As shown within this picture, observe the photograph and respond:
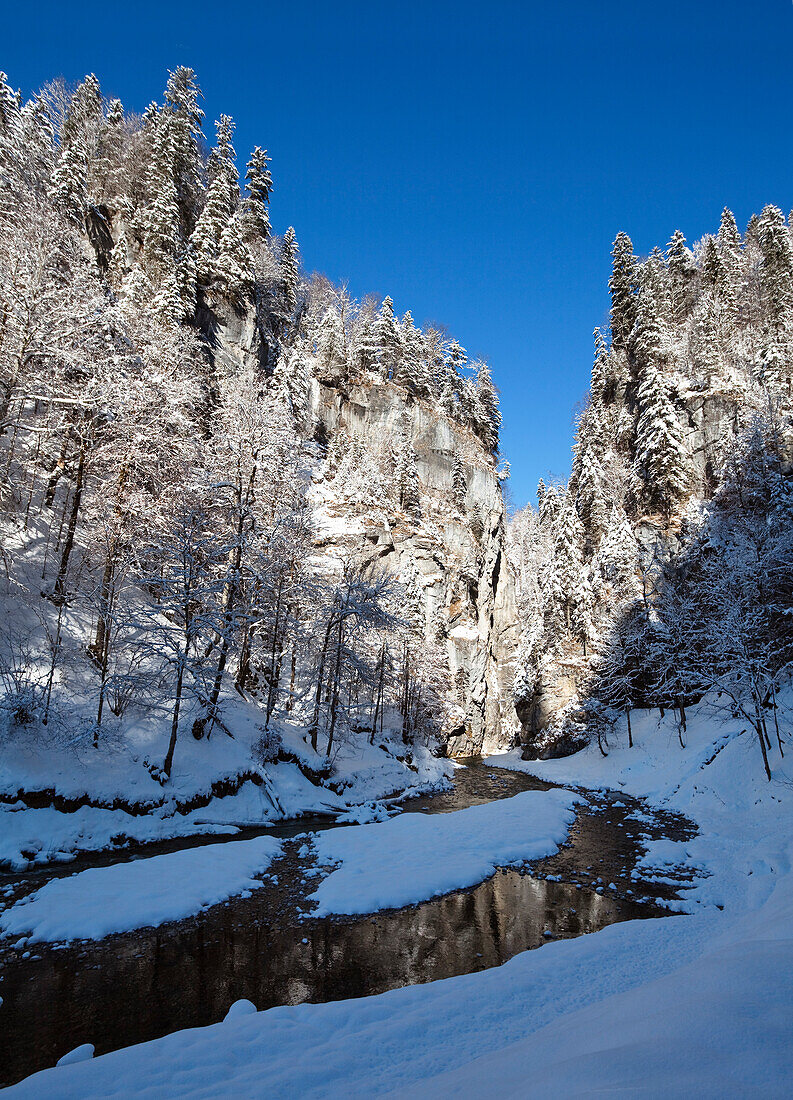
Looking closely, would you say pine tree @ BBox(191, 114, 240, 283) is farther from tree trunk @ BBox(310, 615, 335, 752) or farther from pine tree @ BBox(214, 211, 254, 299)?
tree trunk @ BBox(310, 615, 335, 752)

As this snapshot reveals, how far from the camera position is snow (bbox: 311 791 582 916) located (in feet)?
37.0

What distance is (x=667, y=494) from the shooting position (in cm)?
4344

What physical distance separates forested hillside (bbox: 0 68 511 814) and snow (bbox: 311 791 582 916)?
299 inches

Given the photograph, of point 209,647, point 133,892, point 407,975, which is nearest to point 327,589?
point 209,647

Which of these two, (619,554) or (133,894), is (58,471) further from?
(619,554)

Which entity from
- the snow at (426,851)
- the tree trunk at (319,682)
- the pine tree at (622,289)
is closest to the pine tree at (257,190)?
the pine tree at (622,289)

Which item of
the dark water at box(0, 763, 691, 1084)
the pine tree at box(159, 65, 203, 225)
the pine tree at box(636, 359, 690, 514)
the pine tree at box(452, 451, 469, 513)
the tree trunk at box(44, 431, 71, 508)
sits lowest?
the dark water at box(0, 763, 691, 1084)

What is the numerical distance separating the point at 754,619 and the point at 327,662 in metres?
21.1

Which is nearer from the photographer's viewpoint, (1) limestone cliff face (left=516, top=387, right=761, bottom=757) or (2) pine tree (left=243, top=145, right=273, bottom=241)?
(1) limestone cliff face (left=516, top=387, right=761, bottom=757)

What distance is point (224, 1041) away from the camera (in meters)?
5.53

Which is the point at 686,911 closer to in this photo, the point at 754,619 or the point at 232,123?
the point at 754,619

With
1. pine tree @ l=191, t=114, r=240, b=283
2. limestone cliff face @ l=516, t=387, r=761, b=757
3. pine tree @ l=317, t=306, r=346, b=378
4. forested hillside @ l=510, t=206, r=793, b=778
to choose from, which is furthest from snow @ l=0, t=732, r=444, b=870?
pine tree @ l=317, t=306, r=346, b=378

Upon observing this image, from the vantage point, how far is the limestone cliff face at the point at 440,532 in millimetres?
47594

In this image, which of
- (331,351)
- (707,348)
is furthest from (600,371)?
(331,351)
